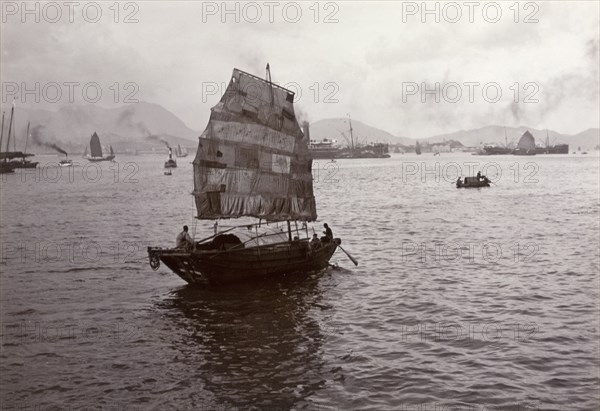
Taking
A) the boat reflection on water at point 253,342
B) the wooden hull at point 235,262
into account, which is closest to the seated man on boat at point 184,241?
the wooden hull at point 235,262

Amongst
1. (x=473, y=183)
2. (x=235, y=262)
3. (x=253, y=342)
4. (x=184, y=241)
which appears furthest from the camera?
(x=473, y=183)

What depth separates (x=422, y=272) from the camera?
97.0 ft

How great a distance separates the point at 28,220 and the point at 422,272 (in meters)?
41.7

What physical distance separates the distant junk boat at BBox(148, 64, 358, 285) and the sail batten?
0.17ft

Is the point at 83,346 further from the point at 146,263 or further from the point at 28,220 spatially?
the point at 28,220

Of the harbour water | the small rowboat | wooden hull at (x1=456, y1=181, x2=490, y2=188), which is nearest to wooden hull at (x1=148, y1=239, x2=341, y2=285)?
the harbour water

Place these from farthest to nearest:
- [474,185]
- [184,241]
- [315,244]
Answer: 1. [474,185]
2. [315,244]
3. [184,241]

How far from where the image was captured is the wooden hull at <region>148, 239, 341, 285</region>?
24531 millimetres

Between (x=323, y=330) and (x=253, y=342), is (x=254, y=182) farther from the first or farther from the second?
(x=253, y=342)

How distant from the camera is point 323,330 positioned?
20.3 m

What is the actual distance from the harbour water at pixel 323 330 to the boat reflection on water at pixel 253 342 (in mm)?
66

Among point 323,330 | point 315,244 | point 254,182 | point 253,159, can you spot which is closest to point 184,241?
point 254,182

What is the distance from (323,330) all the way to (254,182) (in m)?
10.9

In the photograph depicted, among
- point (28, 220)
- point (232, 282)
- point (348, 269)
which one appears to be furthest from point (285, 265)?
point (28, 220)
